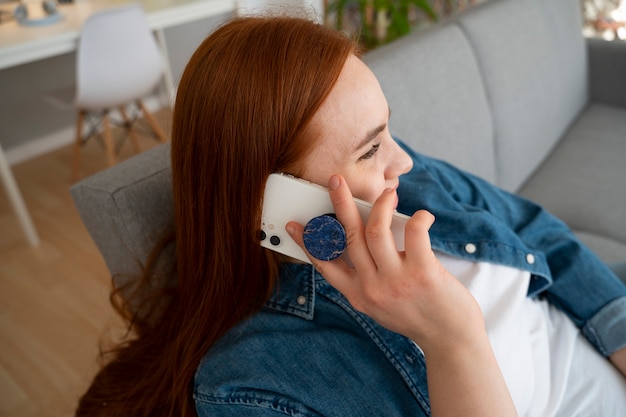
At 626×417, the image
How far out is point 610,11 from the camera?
13.6ft

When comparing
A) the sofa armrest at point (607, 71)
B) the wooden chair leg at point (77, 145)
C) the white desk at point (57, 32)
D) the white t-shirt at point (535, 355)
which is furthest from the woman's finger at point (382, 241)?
the wooden chair leg at point (77, 145)

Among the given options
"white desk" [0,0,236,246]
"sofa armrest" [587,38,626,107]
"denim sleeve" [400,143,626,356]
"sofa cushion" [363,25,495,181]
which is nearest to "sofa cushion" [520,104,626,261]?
"sofa armrest" [587,38,626,107]

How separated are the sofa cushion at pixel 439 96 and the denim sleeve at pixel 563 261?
0.77 feet

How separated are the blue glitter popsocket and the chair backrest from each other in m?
2.12

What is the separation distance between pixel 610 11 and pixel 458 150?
138 inches

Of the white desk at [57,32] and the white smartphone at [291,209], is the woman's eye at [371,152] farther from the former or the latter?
the white desk at [57,32]

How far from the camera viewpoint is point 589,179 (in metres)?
1.76

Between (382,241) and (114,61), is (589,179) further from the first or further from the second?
(114,61)

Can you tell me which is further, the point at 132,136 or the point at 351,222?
the point at 132,136

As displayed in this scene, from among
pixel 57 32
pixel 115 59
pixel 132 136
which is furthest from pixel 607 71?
pixel 132 136

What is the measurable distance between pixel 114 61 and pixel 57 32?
261 millimetres

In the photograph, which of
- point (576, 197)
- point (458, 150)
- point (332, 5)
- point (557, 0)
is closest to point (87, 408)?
point (458, 150)

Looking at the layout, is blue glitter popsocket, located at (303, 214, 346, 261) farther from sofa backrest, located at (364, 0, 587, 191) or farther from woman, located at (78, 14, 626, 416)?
sofa backrest, located at (364, 0, 587, 191)

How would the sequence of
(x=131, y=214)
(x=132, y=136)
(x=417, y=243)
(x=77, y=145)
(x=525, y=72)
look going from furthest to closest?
(x=132, y=136) < (x=77, y=145) < (x=525, y=72) < (x=131, y=214) < (x=417, y=243)
